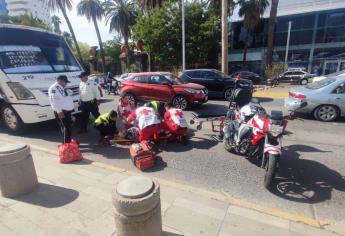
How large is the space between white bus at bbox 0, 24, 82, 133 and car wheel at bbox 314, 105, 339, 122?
792cm

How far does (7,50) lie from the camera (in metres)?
6.34

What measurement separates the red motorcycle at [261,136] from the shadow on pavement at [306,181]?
0.23 m

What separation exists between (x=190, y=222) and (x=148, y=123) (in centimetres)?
285

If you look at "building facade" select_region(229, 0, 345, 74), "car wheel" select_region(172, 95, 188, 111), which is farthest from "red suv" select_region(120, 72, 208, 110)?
"building facade" select_region(229, 0, 345, 74)

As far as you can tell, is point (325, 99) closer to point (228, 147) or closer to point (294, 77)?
point (228, 147)

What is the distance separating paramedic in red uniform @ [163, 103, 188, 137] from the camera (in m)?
5.79

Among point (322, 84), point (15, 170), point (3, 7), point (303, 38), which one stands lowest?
point (15, 170)

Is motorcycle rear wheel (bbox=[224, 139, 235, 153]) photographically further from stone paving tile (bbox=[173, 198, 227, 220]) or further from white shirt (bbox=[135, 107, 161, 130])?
stone paving tile (bbox=[173, 198, 227, 220])

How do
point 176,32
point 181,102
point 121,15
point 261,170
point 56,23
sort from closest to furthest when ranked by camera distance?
point 261,170, point 181,102, point 176,32, point 121,15, point 56,23

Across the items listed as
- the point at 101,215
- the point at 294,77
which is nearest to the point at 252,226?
the point at 101,215

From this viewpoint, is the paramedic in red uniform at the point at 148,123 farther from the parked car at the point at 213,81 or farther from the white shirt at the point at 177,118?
the parked car at the point at 213,81

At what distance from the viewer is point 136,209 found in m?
2.16

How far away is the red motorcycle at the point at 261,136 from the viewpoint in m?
3.74

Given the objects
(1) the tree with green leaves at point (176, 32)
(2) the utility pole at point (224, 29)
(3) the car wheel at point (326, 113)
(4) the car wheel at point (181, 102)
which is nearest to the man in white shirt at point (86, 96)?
(4) the car wheel at point (181, 102)
